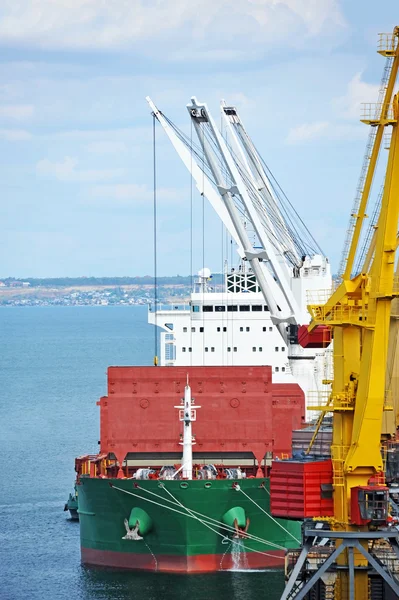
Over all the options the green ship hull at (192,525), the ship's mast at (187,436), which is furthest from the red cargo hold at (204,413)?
the green ship hull at (192,525)

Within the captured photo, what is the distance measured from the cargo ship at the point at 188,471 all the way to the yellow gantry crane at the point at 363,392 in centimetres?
1271

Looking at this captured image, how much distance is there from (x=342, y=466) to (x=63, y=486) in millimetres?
35597

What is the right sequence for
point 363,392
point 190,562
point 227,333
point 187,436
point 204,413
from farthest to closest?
1. point 227,333
2. point 204,413
3. point 190,562
4. point 187,436
5. point 363,392

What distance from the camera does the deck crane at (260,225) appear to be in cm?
5016

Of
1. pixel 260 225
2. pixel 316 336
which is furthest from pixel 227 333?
pixel 316 336

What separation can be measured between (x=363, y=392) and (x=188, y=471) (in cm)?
1466

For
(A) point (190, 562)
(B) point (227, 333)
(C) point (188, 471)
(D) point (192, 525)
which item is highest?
(B) point (227, 333)

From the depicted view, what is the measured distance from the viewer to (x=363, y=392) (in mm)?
30188

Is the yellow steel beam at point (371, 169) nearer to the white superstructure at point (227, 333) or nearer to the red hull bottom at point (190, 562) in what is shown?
the red hull bottom at point (190, 562)

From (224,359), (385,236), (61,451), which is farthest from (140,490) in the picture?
(61,451)

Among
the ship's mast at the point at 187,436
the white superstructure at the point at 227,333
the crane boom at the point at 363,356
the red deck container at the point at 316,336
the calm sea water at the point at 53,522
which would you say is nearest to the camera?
the crane boom at the point at 363,356

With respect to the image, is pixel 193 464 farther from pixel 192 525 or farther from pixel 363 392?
pixel 363 392

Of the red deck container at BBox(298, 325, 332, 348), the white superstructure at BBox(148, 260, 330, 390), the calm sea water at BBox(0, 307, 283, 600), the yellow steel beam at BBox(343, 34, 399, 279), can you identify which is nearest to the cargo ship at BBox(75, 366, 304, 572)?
the calm sea water at BBox(0, 307, 283, 600)

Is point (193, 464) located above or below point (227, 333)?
below
